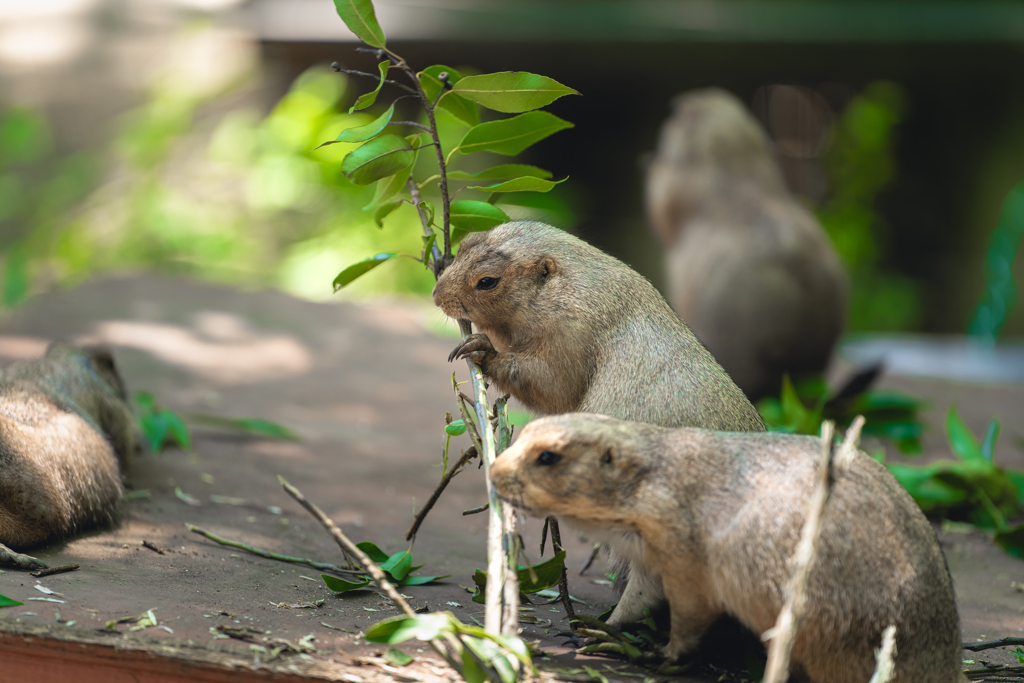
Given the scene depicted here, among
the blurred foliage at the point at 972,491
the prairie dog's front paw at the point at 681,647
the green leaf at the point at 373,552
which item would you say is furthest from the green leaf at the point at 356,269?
the blurred foliage at the point at 972,491

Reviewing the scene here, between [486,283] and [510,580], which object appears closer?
[510,580]

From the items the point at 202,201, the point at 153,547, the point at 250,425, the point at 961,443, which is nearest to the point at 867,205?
the point at 961,443

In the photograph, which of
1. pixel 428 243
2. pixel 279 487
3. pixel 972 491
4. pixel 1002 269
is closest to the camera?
pixel 428 243

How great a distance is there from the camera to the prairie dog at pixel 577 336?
2.95 metres

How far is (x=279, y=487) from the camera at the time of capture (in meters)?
4.46

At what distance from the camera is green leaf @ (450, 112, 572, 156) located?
10.6 ft

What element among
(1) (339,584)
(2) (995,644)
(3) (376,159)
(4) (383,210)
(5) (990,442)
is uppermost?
(3) (376,159)

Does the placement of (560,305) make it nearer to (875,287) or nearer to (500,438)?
(500,438)

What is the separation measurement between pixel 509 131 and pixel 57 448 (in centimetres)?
205

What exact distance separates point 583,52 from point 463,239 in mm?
8432

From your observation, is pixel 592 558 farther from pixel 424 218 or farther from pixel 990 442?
pixel 990 442

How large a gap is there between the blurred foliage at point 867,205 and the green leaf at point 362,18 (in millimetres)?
10474

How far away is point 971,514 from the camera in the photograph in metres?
4.65

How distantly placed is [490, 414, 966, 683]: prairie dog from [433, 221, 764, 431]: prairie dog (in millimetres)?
359
